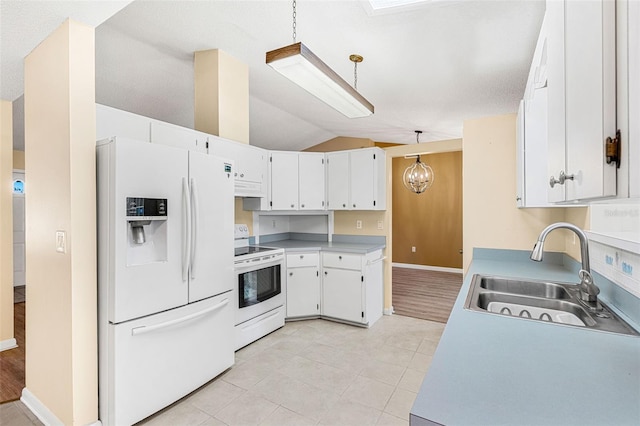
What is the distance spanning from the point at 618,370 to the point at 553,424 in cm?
41

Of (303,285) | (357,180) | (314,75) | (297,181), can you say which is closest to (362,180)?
(357,180)

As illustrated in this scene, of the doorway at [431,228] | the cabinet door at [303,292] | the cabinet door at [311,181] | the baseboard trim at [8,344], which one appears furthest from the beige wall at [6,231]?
the doorway at [431,228]

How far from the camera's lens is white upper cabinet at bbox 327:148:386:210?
12.6ft

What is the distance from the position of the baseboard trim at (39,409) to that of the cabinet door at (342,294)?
249 cm

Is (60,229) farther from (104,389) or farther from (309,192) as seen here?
(309,192)

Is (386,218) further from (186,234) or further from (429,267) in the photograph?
(429,267)

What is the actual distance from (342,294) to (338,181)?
144 cm

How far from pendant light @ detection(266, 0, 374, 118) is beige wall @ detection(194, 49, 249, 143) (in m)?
1.19

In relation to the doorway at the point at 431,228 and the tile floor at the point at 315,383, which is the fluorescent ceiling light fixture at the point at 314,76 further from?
the doorway at the point at 431,228

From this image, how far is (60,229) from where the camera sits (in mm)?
1863

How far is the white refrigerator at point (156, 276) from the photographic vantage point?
1.83 metres

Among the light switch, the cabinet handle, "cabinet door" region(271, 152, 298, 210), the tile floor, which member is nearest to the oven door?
the tile floor

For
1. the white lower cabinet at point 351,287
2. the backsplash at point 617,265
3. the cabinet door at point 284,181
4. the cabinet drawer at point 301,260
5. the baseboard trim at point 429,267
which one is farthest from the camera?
the baseboard trim at point 429,267

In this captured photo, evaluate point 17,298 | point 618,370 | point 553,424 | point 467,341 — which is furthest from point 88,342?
point 17,298
